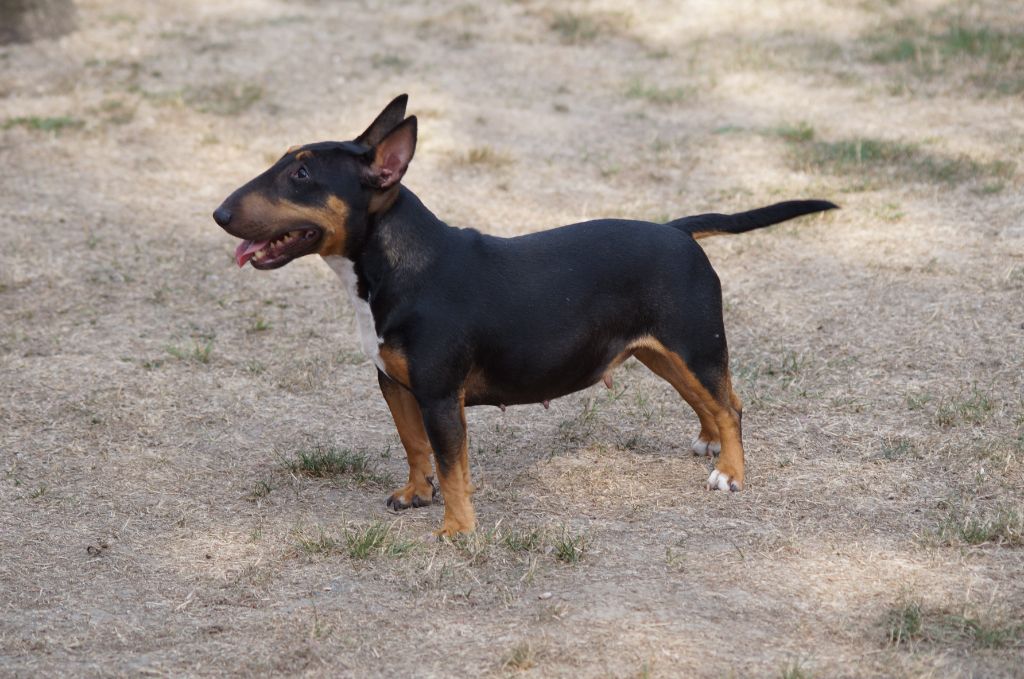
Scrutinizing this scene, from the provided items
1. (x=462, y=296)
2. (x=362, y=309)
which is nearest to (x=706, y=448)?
(x=462, y=296)

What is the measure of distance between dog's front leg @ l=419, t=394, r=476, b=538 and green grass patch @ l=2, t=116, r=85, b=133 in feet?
22.2

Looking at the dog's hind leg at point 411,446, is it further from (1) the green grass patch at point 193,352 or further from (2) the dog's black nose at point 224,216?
(1) the green grass patch at point 193,352

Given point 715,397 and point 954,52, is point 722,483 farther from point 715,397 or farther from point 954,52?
point 954,52

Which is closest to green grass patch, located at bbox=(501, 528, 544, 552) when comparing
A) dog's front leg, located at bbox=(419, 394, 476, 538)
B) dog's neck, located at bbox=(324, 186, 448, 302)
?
dog's front leg, located at bbox=(419, 394, 476, 538)

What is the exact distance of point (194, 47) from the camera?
1266 cm

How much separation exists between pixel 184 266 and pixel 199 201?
120 centimetres

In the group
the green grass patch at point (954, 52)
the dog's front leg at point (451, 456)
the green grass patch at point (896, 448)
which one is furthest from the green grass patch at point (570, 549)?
the green grass patch at point (954, 52)

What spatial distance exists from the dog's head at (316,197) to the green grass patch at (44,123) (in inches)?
250

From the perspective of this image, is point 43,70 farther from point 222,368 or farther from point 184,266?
point 222,368

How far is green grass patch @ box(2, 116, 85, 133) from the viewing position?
412 inches

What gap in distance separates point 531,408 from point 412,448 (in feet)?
4.09

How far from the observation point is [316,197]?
188 inches

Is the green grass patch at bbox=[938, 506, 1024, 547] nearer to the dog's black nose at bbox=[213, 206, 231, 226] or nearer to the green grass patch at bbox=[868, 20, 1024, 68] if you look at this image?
the dog's black nose at bbox=[213, 206, 231, 226]

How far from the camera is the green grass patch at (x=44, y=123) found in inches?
412
